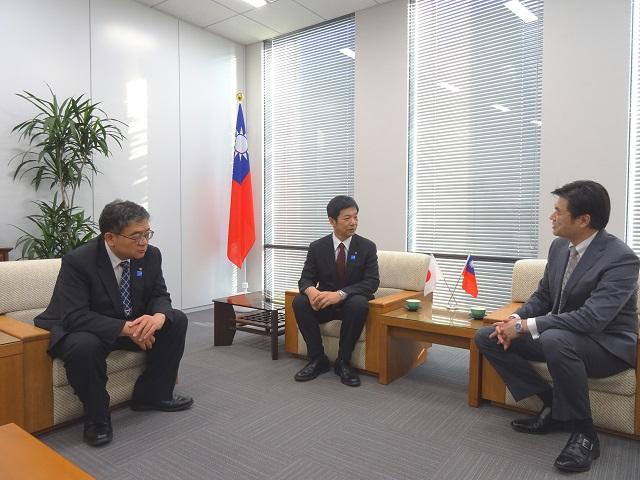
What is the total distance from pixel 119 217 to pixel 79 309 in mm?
512

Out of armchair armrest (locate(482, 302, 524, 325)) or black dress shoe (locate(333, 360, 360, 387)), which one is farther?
black dress shoe (locate(333, 360, 360, 387))

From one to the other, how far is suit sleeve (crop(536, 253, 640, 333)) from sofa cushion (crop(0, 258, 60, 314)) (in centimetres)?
296

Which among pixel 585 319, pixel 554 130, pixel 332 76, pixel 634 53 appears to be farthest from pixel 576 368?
pixel 332 76

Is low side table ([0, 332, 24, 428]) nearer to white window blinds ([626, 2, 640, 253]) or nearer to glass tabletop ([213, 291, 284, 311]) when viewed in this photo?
glass tabletop ([213, 291, 284, 311])

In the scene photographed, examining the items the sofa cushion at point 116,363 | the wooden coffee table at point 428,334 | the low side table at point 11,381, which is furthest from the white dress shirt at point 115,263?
the wooden coffee table at point 428,334

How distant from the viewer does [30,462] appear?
1.29 m

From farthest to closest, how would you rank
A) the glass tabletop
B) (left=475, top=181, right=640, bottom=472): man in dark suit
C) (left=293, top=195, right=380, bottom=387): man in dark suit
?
the glass tabletop → (left=293, top=195, right=380, bottom=387): man in dark suit → (left=475, top=181, right=640, bottom=472): man in dark suit

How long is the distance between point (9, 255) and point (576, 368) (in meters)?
4.18

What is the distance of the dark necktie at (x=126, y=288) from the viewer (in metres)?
2.50

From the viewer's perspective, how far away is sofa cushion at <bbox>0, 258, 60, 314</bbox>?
2656 millimetres

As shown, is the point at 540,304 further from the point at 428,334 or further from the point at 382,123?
the point at 382,123

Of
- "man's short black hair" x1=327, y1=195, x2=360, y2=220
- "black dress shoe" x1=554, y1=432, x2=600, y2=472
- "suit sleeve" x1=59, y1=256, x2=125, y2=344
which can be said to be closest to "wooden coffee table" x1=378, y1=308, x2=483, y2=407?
"black dress shoe" x1=554, y1=432, x2=600, y2=472

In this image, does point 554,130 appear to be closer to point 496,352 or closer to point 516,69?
point 516,69

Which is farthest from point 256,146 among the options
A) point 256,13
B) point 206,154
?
point 256,13
